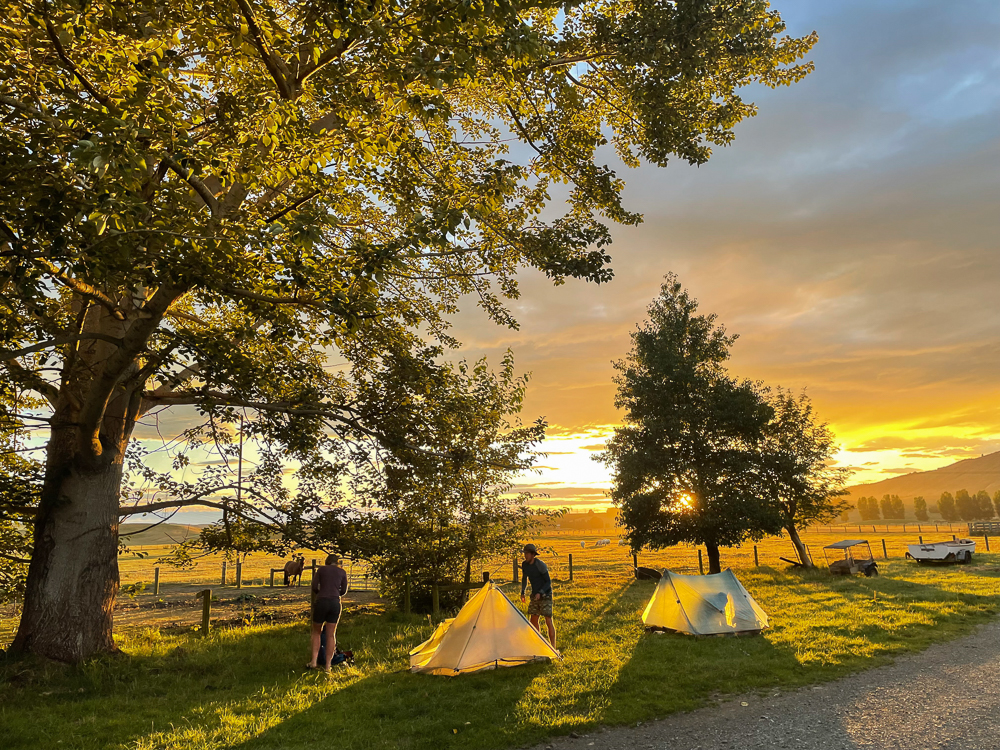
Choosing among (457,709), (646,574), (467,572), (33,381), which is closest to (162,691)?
(457,709)

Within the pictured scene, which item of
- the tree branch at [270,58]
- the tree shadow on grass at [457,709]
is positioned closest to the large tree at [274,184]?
the tree branch at [270,58]

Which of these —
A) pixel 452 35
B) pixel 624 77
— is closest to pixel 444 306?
pixel 624 77

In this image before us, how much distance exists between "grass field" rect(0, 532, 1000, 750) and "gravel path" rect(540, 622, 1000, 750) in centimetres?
45

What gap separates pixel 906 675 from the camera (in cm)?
952

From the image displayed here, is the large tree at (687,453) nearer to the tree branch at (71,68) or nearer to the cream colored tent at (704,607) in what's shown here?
the cream colored tent at (704,607)

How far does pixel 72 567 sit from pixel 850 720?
12.8 m

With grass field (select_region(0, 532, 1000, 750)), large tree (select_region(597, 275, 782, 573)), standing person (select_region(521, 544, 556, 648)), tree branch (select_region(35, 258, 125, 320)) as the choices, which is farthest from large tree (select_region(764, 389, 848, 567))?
tree branch (select_region(35, 258, 125, 320))

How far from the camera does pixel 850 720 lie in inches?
293

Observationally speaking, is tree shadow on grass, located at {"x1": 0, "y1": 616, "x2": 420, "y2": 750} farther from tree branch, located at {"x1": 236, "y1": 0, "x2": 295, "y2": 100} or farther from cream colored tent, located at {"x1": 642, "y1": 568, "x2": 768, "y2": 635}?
tree branch, located at {"x1": 236, "y1": 0, "x2": 295, "y2": 100}

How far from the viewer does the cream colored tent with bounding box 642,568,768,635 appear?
1274cm

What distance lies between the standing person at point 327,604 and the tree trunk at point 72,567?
12.6 feet

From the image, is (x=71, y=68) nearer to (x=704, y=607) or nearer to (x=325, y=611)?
(x=325, y=611)

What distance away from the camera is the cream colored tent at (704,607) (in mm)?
12742

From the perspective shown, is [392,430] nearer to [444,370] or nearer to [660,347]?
[444,370]
